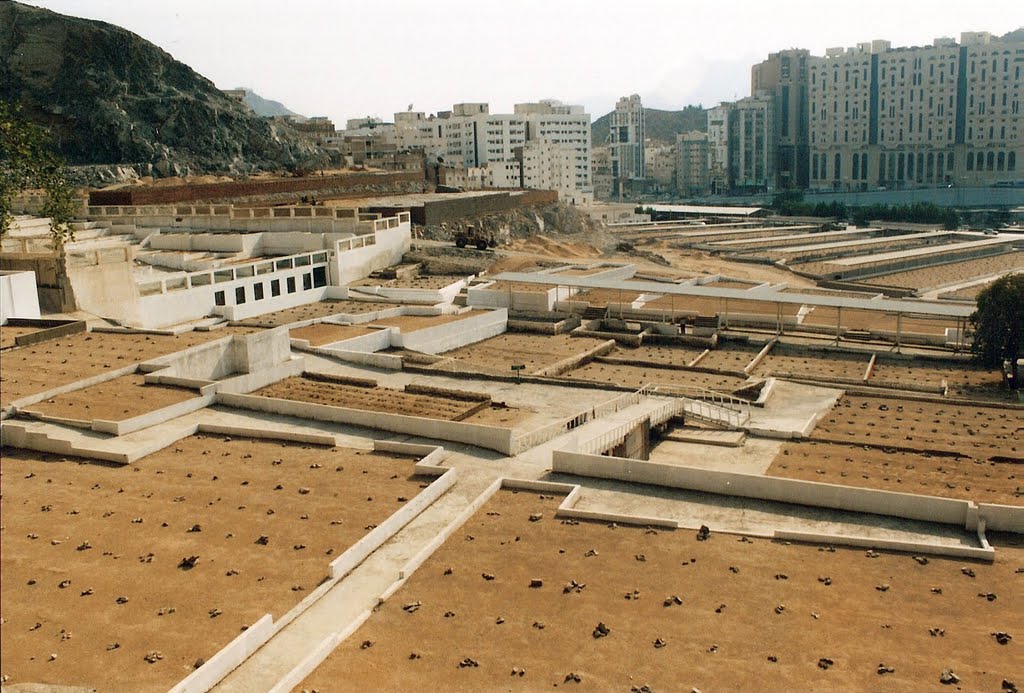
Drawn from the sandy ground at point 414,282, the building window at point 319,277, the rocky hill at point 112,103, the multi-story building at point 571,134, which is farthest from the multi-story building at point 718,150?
the building window at point 319,277

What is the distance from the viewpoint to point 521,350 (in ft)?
112

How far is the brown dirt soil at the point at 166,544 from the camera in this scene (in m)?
11.2

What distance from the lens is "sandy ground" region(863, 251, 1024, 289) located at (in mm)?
62406

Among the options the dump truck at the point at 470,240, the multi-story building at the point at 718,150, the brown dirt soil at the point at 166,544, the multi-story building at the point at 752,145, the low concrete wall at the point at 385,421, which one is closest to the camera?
the brown dirt soil at the point at 166,544

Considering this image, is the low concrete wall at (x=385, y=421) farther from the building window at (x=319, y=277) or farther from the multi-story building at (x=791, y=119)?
the multi-story building at (x=791, y=119)

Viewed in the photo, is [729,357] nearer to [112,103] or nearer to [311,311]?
[311,311]

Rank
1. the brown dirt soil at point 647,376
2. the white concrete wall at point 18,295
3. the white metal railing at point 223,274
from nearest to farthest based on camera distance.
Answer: the white concrete wall at point 18,295, the brown dirt soil at point 647,376, the white metal railing at point 223,274

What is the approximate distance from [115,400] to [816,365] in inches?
867

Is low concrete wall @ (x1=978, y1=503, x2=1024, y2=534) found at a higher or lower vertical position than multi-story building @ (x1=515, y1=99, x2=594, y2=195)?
lower

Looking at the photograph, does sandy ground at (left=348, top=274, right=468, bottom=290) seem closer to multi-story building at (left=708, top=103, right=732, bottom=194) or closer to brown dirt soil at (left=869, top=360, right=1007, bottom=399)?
brown dirt soil at (left=869, top=360, right=1007, bottom=399)

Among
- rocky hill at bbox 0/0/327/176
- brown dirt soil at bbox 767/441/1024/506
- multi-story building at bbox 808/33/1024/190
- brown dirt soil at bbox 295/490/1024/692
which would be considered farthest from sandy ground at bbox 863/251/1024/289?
multi-story building at bbox 808/33/1024/190

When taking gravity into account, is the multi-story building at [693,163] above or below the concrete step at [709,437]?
above

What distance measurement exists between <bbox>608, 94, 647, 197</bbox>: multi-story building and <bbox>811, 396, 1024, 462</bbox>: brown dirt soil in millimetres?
161659

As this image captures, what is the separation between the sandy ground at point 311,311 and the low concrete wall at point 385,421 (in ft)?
40.9
